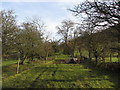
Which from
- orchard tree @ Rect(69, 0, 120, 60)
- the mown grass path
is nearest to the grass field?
the mown grass path

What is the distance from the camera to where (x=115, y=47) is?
563 inches

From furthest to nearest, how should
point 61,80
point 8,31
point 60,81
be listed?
1. point 8,31
2. point 61,80
3. point 60,81

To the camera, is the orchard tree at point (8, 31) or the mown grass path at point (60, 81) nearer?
the mown grass path at point (60, 81)

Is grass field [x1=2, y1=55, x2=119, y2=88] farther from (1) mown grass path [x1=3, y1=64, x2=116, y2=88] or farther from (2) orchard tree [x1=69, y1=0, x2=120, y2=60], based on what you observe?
(2) orchard tree [x1=69, y1=0, x2=120, y2=60]

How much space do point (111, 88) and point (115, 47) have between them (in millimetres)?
6509

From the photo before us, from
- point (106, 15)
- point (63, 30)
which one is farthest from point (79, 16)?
point (63, 30)

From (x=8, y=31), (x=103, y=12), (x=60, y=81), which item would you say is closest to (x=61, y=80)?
(x=60, y=81)

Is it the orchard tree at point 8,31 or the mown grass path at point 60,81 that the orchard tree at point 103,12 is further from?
the orchard tree at point 8,31

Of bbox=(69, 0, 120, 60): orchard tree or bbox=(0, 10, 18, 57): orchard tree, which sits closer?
bbox=(69, 0, 120, 60): orchard tree

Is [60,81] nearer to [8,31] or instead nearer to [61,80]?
[61,80]

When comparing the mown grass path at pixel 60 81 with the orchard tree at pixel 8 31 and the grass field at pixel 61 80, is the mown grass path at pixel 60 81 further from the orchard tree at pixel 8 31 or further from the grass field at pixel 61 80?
the orchard tree at pixel 8 31

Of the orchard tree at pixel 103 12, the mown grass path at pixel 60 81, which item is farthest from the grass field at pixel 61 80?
the orchard tree at pixel 103 12

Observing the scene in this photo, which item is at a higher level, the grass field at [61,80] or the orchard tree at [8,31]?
the orchard tree at [8,31]

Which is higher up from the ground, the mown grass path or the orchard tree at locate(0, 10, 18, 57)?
the orchard tree at locate(0, 10, 18, 57)
